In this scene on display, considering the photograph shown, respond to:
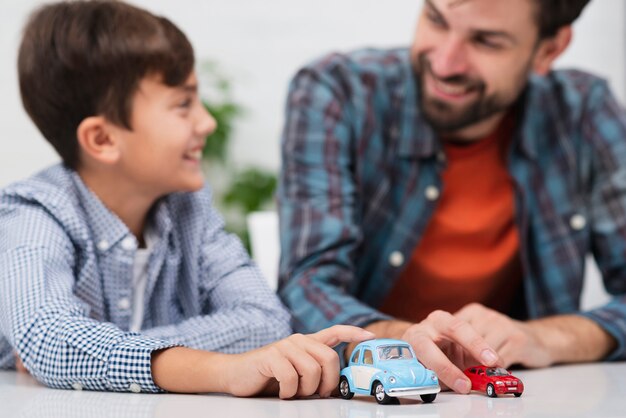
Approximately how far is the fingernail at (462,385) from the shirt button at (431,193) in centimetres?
95

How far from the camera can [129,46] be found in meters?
1.72

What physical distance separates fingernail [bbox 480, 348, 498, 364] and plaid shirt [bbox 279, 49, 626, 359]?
2.52 feet

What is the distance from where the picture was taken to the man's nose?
1.94 meters

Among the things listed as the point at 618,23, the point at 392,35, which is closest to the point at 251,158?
the point at 392,35

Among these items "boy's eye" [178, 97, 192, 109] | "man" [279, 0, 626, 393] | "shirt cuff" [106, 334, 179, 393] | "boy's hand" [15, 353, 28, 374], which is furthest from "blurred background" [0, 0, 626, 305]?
"shirt cuff" [106, 334, 179, 393]

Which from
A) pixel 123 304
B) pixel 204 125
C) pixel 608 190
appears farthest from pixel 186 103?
pixel 608 190

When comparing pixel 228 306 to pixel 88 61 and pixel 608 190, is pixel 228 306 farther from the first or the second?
pixel 608 190

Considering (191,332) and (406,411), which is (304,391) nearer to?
(406,411)

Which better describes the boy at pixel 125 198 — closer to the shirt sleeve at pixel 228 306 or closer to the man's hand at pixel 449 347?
the shirt sleeve at pixel 228 306

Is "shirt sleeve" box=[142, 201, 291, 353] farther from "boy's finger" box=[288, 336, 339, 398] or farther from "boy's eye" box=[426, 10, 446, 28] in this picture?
"boy's eye" box=[426, 10, 446, 28]

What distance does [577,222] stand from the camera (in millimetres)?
2146

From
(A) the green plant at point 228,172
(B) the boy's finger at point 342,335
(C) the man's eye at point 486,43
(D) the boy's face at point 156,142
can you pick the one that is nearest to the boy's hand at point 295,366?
(B) the boy's finger at point 342,335

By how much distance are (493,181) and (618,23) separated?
3854mm

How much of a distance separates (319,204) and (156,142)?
1.24ft
